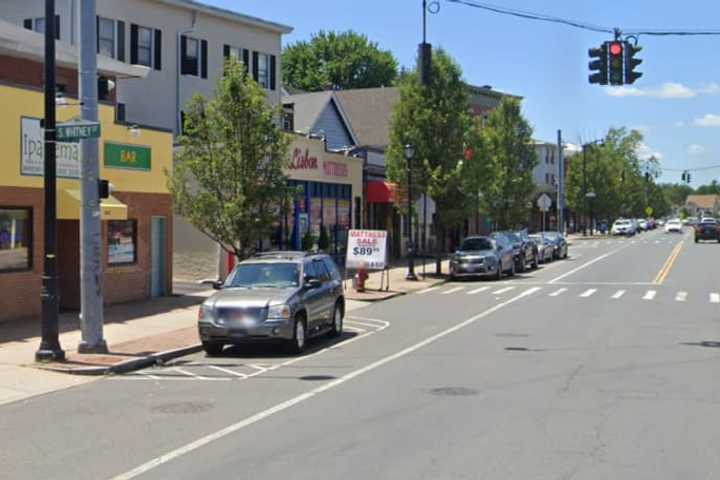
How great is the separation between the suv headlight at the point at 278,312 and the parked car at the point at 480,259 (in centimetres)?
1889

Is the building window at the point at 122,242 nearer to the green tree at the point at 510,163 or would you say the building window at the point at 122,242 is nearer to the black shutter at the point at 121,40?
the black shutter at the point at 121,40

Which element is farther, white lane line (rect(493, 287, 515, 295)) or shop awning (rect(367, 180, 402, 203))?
shop awning (rect(367, 180, 402, 203))

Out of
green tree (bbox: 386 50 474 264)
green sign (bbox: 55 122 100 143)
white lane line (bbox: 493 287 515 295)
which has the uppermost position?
green tree (bbox: 386 50 474 264)

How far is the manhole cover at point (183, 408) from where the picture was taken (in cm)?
997

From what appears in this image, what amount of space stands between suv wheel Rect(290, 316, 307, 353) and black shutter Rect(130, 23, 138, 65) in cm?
2228

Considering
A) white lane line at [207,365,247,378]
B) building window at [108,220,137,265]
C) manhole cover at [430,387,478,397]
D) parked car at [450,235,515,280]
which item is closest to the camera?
manhole cover at [430,387,478,397]

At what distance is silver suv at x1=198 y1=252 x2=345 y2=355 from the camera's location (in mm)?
14305

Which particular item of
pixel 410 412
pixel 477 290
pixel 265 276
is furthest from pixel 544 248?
pixel 410 412

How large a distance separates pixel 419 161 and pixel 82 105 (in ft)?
67.8

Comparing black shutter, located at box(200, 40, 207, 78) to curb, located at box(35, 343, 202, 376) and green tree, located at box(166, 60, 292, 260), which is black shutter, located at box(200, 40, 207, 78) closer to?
green tree, located at box(166, 60, 292, 260)

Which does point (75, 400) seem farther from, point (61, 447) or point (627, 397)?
point (627, 397)

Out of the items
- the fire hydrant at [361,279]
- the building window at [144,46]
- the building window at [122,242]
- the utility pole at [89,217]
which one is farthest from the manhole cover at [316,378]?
the building window at [144,46]

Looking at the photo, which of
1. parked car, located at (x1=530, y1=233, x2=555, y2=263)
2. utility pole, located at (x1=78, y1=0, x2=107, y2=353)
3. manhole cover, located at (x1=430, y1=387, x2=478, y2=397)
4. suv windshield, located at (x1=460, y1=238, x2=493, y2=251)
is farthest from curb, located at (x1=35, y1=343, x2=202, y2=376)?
parked car, located at (x1=530, y1=233, x2=555, y2=263)

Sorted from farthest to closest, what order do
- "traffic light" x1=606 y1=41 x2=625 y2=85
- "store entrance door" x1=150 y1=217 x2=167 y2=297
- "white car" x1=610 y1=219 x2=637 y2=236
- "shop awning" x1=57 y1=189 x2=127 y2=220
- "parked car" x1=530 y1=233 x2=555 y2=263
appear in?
"white car" x1=610 y1=219 x2=637 y2=236 < "parked car" x1=530 y1=233 x2=555 y2=263 < "store entrance door" x1=150 y1=217 x2=167 y2=297 < "traffic light" x1=606 y1=41 x2=625 y2=85 < "shop awning" x1=57 y1=189 x2=127 y2=220
